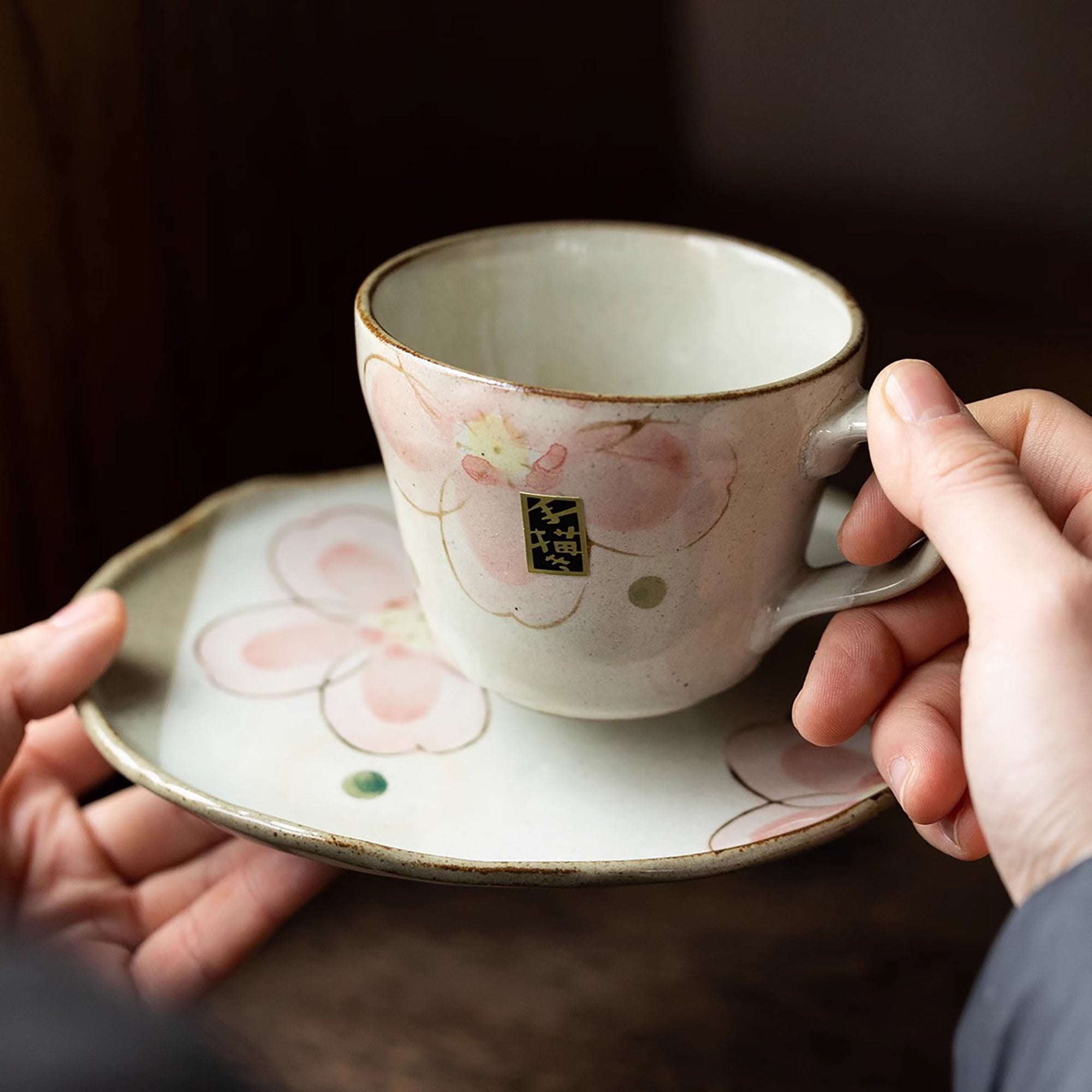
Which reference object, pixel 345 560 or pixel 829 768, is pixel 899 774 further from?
pixel 345 560

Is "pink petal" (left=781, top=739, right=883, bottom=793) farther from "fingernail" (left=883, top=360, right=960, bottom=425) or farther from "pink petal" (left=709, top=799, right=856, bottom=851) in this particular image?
"fingernail" (left=883, top=360, right=960, bottom=425)

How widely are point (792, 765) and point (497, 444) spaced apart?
7.8 inches

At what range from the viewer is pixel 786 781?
49 cm

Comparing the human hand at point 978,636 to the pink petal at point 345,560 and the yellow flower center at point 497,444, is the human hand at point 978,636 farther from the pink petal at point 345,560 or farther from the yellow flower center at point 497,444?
the pink petal at point 345,560

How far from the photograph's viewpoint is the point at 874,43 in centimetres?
60

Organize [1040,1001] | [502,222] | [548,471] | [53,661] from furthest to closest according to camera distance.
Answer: [502,222]
[53,661]
[548,471]
[1040,1001]

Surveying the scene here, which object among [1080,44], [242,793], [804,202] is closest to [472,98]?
[804,202]

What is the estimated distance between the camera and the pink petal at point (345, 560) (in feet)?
2.00

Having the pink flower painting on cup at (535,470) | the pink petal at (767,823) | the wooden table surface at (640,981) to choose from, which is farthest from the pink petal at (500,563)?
the wooden table surface at (640,981)

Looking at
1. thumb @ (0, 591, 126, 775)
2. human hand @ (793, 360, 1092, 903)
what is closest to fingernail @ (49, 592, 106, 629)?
thumb @ (0, 591, 126, 775)

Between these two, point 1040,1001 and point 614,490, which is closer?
point 1040,1001

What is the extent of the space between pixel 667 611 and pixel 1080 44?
35cm

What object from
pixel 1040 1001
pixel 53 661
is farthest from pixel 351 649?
pixel 1040 1001

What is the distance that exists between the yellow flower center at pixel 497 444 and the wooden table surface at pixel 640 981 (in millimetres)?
319
